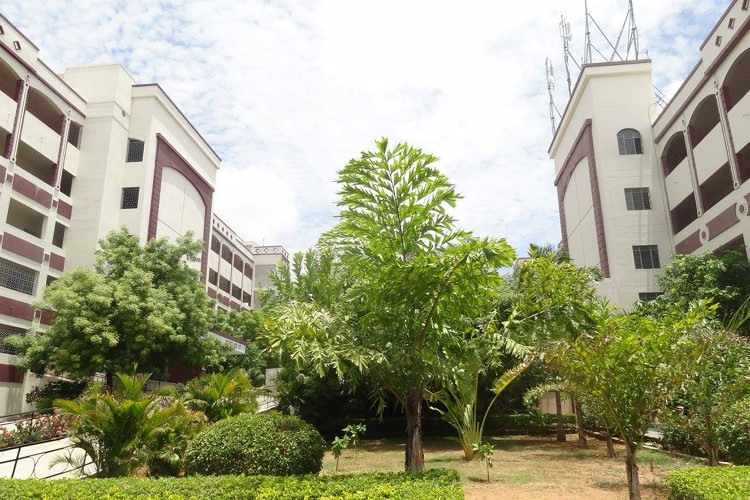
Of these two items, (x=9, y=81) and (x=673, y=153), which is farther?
(x=673, y=153)

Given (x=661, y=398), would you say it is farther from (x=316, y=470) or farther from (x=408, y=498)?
(x=316, y=470)

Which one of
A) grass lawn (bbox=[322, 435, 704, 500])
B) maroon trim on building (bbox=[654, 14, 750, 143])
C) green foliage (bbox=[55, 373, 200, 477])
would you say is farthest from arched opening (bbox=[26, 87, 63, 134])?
maroon trim on building (bbox=[654, 14, 750, 143])

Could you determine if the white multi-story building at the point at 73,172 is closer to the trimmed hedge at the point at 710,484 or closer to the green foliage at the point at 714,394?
the green foliage at the point at 714,394

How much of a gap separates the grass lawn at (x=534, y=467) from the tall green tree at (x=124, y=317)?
27.0 ft

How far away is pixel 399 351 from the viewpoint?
823cm

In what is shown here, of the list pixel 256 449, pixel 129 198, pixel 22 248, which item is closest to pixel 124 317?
pixel 22 248

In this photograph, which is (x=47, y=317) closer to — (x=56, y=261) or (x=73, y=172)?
(x=56, y=261)

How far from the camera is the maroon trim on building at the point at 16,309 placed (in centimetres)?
2086

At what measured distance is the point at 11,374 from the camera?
20906 millimetres

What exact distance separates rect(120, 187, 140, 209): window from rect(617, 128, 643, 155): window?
24.3 metres

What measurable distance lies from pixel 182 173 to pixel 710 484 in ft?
102

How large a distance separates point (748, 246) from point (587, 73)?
12.6m

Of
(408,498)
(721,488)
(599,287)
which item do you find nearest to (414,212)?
(408,498)

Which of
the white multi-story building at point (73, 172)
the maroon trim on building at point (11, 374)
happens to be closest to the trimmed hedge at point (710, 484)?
the maroon trim on building at point (11, 374)
